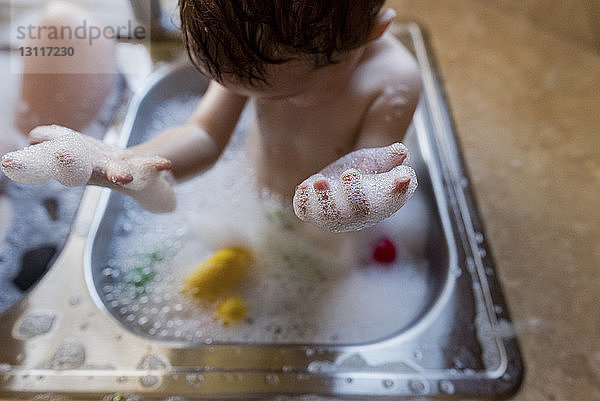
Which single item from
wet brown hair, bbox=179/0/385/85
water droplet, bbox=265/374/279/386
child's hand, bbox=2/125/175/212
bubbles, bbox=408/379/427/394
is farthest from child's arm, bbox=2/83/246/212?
bubbles, bbox=408/379/427/394

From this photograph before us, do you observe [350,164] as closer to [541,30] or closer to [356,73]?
[356,73]

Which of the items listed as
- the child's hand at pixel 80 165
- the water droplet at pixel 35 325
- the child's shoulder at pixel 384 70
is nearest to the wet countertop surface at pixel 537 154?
the child's shoulder at pixel 384 70

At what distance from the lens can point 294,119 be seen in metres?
0.61

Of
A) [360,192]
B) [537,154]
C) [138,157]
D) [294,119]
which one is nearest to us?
[360,192]

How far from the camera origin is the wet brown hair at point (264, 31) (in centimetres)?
40

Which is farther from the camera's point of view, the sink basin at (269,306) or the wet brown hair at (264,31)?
the sink basin at (269,306)

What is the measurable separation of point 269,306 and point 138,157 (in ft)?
0.95

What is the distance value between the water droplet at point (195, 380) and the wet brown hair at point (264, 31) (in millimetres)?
341

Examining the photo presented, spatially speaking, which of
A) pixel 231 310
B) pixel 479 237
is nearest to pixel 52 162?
pixel 231 310

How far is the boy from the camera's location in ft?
1.30

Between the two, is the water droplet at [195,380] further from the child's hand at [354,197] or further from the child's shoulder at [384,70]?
the child's shoulder at [384,70]

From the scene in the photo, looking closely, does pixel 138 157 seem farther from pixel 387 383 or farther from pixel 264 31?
pixel 387 383

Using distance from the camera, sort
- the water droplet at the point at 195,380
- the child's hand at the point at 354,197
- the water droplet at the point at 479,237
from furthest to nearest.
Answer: the water droplet at the point at 479,237 < the water droplet at the point at 195,380 < the child's hand at the point at 354,197

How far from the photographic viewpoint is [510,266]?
65 cm
